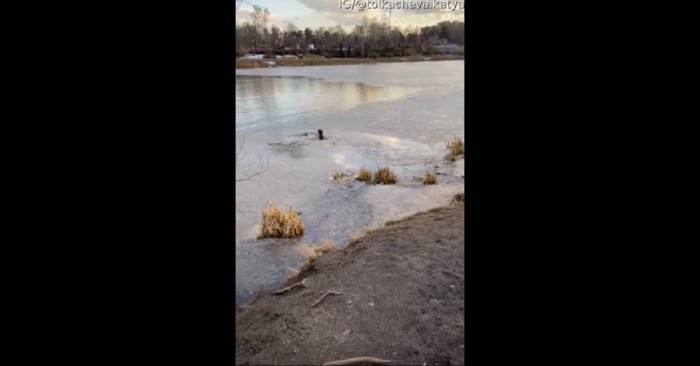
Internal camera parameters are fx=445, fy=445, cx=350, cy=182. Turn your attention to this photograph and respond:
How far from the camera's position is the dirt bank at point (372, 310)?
3.23 m

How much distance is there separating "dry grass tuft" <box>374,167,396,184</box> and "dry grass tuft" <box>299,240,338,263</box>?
2.77 metres

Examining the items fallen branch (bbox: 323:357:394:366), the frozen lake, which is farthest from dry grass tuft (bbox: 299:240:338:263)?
fallen branch (bbox: 323:357:394:366)

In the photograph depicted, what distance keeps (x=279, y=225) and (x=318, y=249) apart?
79 cm

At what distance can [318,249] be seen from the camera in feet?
20.0

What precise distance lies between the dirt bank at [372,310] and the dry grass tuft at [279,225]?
93 cm

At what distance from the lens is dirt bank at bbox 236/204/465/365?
10.6 ft

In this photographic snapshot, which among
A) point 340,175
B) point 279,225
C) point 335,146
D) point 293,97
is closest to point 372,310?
point 279,225

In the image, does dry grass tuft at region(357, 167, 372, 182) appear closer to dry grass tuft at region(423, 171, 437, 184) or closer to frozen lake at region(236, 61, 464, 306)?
frozen lake at region(236, 61, 464, 306)

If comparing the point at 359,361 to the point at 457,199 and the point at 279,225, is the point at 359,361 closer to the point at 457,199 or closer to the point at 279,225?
the point at 279,225
